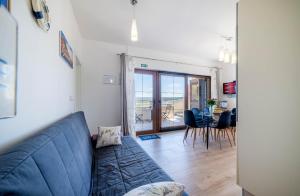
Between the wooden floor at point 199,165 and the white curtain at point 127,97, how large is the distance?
0.57 metres

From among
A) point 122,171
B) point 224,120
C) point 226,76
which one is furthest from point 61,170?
point 226,76

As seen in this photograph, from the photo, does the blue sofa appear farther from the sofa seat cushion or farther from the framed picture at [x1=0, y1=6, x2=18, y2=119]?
the framed picture at [x1=0, y1=6, x2=18, y2=119]

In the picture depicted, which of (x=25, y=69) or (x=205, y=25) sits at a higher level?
(x=205, y=25)

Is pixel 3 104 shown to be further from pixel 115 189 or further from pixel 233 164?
pixel 233 164

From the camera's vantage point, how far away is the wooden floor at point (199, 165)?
1681 millimetres

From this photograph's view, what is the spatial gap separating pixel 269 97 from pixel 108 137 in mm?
2027

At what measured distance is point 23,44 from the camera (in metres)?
0.78

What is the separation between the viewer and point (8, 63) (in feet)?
2.12

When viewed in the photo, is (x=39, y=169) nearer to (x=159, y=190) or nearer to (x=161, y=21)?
(x=159, y=190)

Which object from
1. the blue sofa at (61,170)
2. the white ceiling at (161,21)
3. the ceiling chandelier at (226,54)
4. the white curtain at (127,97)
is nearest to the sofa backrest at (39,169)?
the blue sofa at (61,170)

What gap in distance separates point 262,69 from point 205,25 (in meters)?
1.85

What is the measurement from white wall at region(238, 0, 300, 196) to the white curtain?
259 centimetres

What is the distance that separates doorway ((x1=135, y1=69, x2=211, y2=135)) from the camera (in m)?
4.17

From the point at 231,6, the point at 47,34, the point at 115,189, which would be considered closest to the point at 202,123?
the point at 231,6
